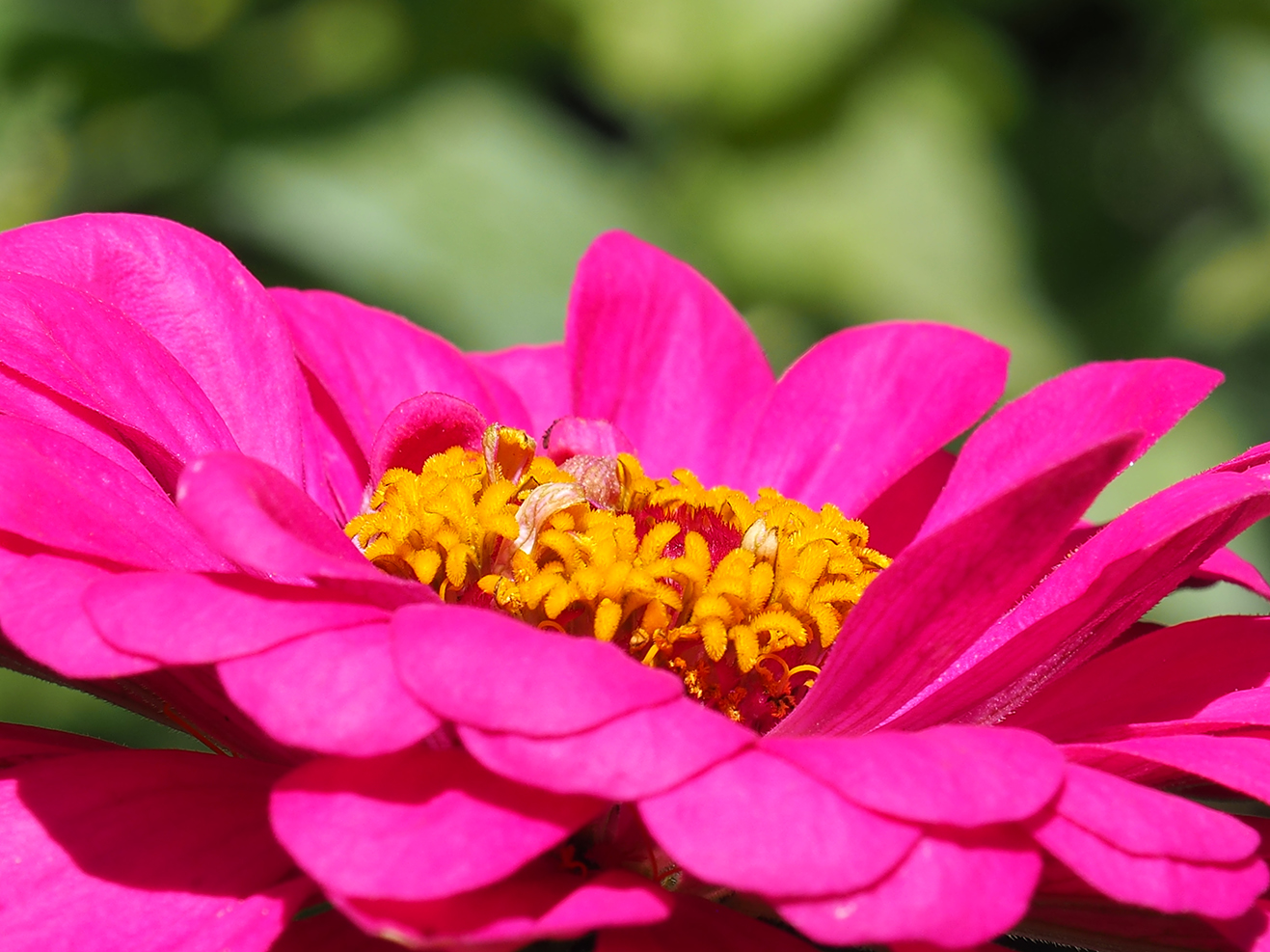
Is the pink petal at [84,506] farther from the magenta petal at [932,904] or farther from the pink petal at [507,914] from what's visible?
the magenta petal at [932,904]

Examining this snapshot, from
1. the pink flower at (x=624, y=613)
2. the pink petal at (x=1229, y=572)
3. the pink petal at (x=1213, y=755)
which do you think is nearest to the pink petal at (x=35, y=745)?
the pink flower at (x=624, y=613)

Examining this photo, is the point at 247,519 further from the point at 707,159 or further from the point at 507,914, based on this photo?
the point at 707,159

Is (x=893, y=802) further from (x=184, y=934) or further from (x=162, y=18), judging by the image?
(x=162, y=18)

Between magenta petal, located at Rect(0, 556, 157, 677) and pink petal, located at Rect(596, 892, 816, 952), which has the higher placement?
magenta petal, located at Rect(0, 556, 157, 677)

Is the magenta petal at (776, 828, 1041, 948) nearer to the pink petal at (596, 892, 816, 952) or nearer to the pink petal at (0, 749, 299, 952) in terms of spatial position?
the pink petal at (596, 892, 816, 952)

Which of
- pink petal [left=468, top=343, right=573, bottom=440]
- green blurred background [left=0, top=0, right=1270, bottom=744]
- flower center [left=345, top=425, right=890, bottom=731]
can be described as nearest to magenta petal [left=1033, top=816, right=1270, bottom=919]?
flower center [left=345, top=425, right=890, bottom=731]

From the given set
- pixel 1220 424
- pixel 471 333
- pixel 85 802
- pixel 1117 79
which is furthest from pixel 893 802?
pixel 1117 79
